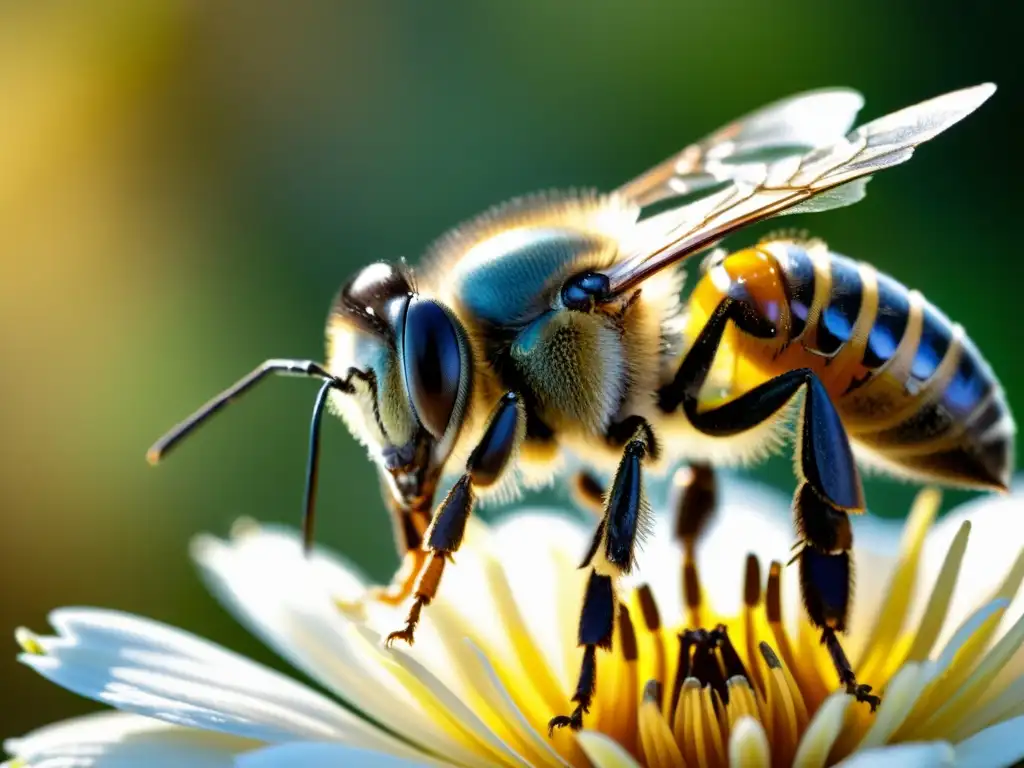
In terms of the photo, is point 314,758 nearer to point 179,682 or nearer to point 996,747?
point 179,682

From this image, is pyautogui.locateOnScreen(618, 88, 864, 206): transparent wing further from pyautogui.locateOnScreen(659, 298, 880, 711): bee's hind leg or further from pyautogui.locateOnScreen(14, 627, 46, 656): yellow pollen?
pyautogui.locateOnScreen(14, 627, 46, 656): yellow pollen

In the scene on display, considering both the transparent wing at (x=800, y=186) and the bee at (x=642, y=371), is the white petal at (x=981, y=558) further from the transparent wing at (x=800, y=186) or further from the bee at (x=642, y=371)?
the transparent wing at (x=800, y=186)

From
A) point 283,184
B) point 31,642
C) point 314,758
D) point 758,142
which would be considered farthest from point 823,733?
point 283,184

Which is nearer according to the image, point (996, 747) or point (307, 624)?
point (996, 747)

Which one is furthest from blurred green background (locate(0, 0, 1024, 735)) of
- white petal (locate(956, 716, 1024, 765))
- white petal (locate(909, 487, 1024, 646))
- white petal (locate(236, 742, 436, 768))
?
white petal (locate(956, 716, 1024, 765))

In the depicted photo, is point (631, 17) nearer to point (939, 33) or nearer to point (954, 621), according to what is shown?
point (939, 33)
